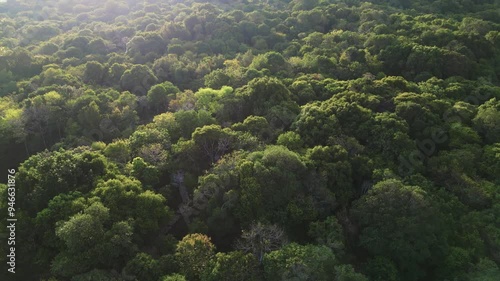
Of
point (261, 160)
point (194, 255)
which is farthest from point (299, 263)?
point (261, 160)

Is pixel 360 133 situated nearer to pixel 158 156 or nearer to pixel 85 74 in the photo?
pixel 158 156

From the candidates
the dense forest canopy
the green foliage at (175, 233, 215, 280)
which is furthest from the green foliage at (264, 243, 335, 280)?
the green foliage at (175, 233, 215, 280)

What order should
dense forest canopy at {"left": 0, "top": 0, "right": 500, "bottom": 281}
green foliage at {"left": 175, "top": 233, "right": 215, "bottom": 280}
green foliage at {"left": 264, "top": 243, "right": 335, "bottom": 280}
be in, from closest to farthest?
green foliage at {"left": 264, "top": 243, "right": 335, "bottom": 280}
green foliage at {"left": 175, "top": 233, "right": 215, "bottom": 280}
dense forest canopy at {"left": 0, "top": 0, "right": 500, "bottom": 281}

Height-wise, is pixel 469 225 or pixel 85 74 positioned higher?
pixel 85 74

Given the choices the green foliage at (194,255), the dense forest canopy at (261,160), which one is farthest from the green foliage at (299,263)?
the green foliage at (194,255)

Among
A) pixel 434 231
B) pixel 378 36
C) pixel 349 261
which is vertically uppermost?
pixel 378 36

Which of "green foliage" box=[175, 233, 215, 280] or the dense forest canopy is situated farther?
the dense forest canopy

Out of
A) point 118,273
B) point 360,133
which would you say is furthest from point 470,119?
point 118,273

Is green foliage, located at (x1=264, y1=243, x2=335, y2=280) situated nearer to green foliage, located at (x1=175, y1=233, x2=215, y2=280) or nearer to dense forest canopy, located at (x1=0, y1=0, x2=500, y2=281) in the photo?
dense forest canopy, located at (x1=0, y1=0, x2=500, y2=281)
